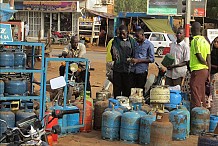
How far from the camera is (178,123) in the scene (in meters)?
9.23

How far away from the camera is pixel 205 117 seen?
382 inches

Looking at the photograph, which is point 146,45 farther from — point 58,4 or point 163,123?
point 58,4

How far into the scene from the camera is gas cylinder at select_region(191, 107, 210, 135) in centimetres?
970

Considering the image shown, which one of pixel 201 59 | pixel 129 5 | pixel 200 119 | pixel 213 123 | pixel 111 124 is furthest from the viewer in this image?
pixel 129 5

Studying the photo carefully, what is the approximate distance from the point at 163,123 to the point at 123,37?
269cm

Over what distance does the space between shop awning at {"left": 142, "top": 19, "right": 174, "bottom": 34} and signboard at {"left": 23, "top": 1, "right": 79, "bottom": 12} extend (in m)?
7.55

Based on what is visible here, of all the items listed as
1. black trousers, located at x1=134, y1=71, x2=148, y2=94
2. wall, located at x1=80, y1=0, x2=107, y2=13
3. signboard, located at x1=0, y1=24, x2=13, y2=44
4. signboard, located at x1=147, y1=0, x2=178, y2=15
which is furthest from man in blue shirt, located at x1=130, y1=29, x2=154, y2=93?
wall, located at x1=80, y1=0, x2=107, y2=13

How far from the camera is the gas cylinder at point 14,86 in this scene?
27.6 ft

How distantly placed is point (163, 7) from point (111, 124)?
1272 inches

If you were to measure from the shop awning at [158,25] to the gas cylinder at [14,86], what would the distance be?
3292 cm

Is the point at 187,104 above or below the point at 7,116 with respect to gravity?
below

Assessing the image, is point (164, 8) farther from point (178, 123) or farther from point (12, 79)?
point (12, 79)

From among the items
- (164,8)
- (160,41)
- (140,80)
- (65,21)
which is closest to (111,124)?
(140,80)

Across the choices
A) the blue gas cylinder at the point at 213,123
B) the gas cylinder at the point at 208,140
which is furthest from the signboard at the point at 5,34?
the blue gas cylinder at the point at 213,123
